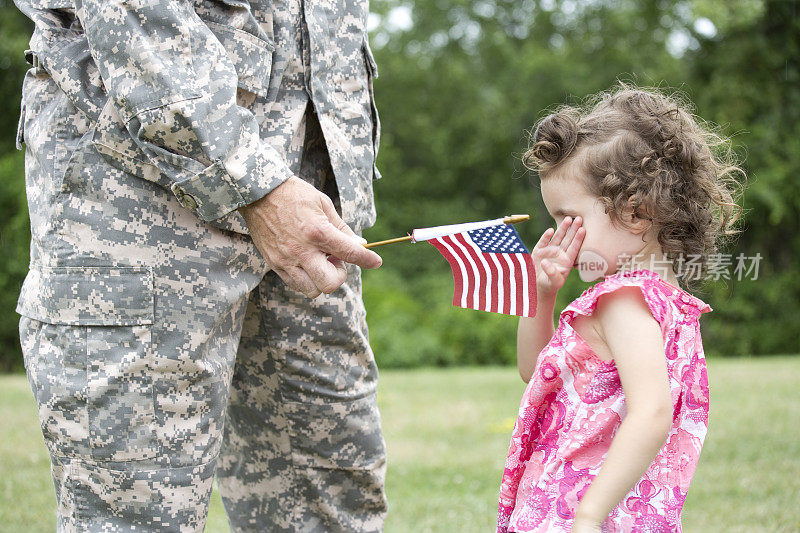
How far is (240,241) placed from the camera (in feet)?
6.51

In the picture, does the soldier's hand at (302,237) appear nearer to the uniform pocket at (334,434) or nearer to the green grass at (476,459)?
the uniform pocket at (334,434)

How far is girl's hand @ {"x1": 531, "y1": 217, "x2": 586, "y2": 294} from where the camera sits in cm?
190

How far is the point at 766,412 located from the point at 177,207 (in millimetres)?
4896

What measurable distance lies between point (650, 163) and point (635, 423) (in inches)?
22.7

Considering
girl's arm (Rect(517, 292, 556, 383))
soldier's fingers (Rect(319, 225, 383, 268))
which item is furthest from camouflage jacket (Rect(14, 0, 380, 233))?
girl's arm (Rect(517, 292, 556, 383))

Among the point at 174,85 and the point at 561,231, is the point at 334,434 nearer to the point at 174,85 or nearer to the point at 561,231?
the point at 561,231

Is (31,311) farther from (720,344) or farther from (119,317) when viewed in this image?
(720,344)

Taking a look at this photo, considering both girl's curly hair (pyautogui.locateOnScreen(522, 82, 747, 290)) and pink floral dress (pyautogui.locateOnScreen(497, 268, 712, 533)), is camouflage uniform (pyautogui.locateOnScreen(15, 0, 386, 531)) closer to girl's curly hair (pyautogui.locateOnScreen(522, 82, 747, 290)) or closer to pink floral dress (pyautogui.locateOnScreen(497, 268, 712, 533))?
girl's curly hair (pyautogui.locateOnScreen(522, 82, 747, 290))

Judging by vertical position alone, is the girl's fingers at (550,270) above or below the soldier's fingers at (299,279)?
above

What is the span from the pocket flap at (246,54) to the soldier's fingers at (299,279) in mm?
435

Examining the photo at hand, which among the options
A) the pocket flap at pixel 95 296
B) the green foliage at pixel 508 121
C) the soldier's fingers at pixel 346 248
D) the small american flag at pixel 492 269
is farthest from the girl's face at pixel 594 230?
the green foliage at pixel 508 121

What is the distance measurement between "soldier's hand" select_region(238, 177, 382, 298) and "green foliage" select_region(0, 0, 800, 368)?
1097 cm

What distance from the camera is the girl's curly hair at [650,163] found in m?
1.85

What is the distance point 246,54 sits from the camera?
1940 millimetres
